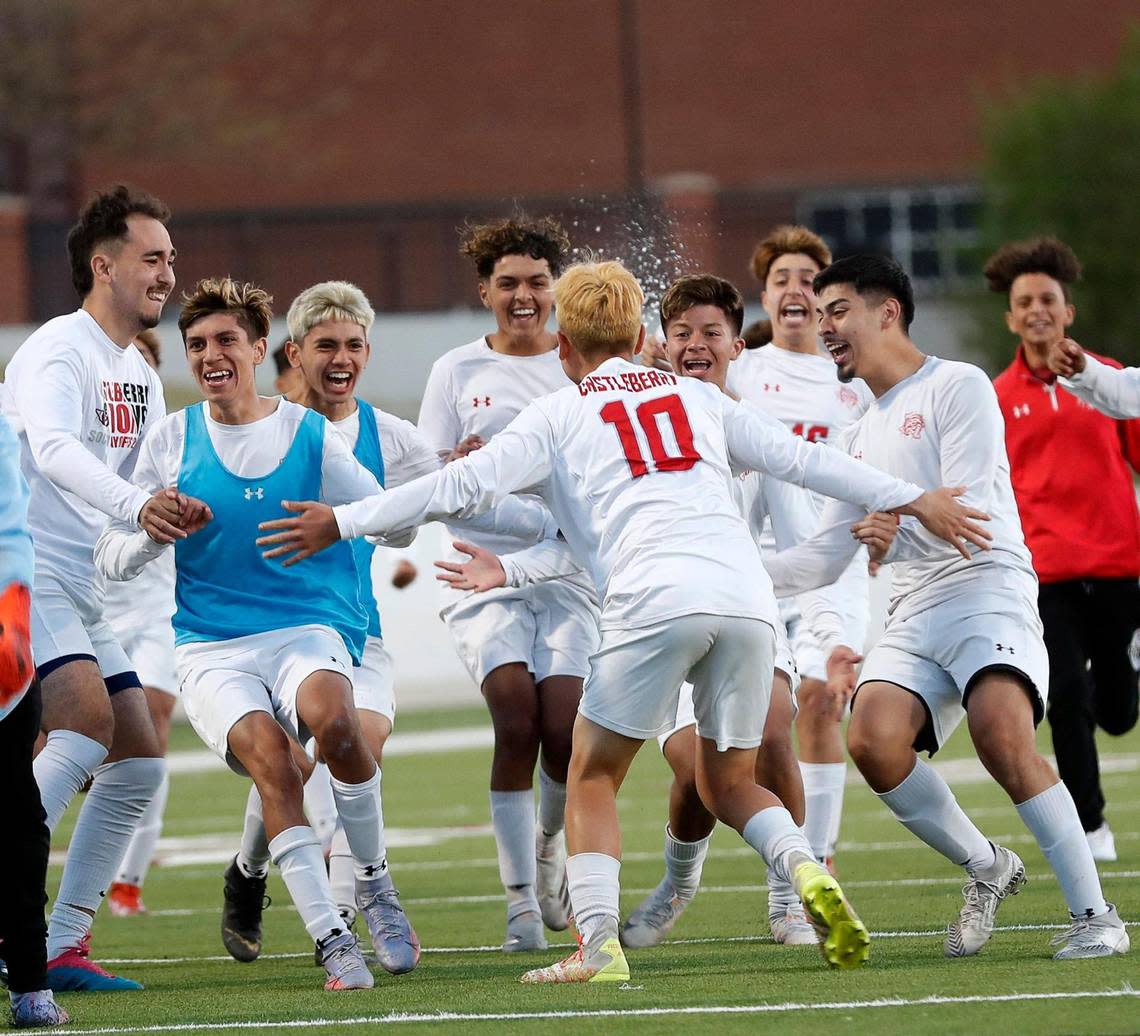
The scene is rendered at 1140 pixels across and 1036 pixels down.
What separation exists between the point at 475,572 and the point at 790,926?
1.72m

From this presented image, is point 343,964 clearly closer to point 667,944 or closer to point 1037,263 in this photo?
point 667,944

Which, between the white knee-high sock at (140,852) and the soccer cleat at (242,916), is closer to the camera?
Result: the soccer cleat at (242,916)

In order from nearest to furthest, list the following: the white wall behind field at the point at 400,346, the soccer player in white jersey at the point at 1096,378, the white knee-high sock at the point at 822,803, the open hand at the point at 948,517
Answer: the open hand at the point at 948,517
the soccer player in white jersey at the point at 1096,378
the white knee-high sock at the point at 822,803
the white wall behind field at the point at 400,346

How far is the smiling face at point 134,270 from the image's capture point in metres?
7.43

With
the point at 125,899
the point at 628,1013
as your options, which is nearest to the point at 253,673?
the point at 628,1013

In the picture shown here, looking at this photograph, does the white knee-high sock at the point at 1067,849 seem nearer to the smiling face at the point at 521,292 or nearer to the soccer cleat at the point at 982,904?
the soccer cleat at the point at 982,904

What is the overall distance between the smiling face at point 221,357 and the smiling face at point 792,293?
3070 millimetres

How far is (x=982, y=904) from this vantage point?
681 centimetres

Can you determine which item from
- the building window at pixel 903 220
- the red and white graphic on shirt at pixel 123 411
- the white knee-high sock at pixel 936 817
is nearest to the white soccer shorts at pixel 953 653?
the white knee-high sock at pixel 936 817

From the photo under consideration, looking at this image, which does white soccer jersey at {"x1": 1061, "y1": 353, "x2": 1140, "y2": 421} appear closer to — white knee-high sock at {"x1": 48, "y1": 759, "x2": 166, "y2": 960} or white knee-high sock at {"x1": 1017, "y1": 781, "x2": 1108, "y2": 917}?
white knee-high sock at {"x1": 1017, "y1": 781, "x2": 1108, "y2": 917}

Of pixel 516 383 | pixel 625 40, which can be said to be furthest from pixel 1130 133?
pixel 516 383

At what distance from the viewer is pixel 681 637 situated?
20.3ft

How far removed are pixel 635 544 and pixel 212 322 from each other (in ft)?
5.72

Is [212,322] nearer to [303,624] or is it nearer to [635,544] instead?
[303,624]
